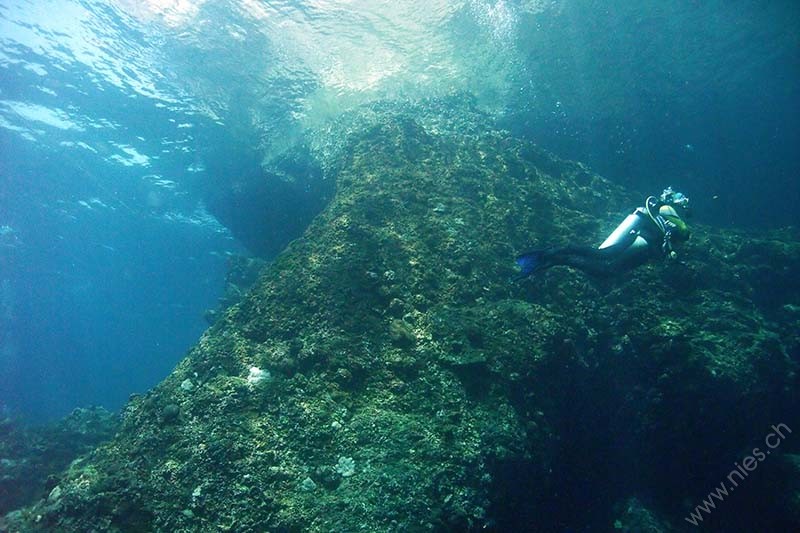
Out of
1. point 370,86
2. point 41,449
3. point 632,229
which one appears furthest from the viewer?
point 370,86

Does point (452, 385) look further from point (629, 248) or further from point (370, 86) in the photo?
point (370, 86)

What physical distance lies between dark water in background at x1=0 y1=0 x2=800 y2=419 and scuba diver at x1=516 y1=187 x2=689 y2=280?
9.14ft

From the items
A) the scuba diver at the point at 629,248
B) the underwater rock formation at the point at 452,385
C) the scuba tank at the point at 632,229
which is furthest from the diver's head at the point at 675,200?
the underwater rock formation at the point at 452,385

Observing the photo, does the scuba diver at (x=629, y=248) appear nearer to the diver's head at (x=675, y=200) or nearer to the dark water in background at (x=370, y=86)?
the diver's head at (x=675, y=200)

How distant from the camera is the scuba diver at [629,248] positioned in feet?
21.9

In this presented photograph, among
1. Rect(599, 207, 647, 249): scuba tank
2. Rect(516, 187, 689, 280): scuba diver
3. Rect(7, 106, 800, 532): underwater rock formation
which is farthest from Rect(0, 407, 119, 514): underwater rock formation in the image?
Rect(599, 207, 647, 249): scuba tank

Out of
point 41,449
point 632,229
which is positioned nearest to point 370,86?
point 632,229

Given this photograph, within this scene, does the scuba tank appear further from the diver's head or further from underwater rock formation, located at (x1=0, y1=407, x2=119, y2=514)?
underwater rock formation, located at (x1=0, y1=407, x2=119, y2=514)

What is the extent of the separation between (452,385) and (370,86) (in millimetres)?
14745

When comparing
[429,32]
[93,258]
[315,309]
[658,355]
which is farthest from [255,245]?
[93,258]

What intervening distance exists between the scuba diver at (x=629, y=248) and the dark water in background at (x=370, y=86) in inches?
110

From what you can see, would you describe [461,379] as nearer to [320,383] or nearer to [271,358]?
[320,383]

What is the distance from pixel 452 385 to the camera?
232 inches

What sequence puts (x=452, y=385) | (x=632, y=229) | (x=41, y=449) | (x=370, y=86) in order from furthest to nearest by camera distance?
1. (x=370, y=86)
2. (x=41, y=449)
3. (x=632, y=229)
4. (x=452, y=385)
